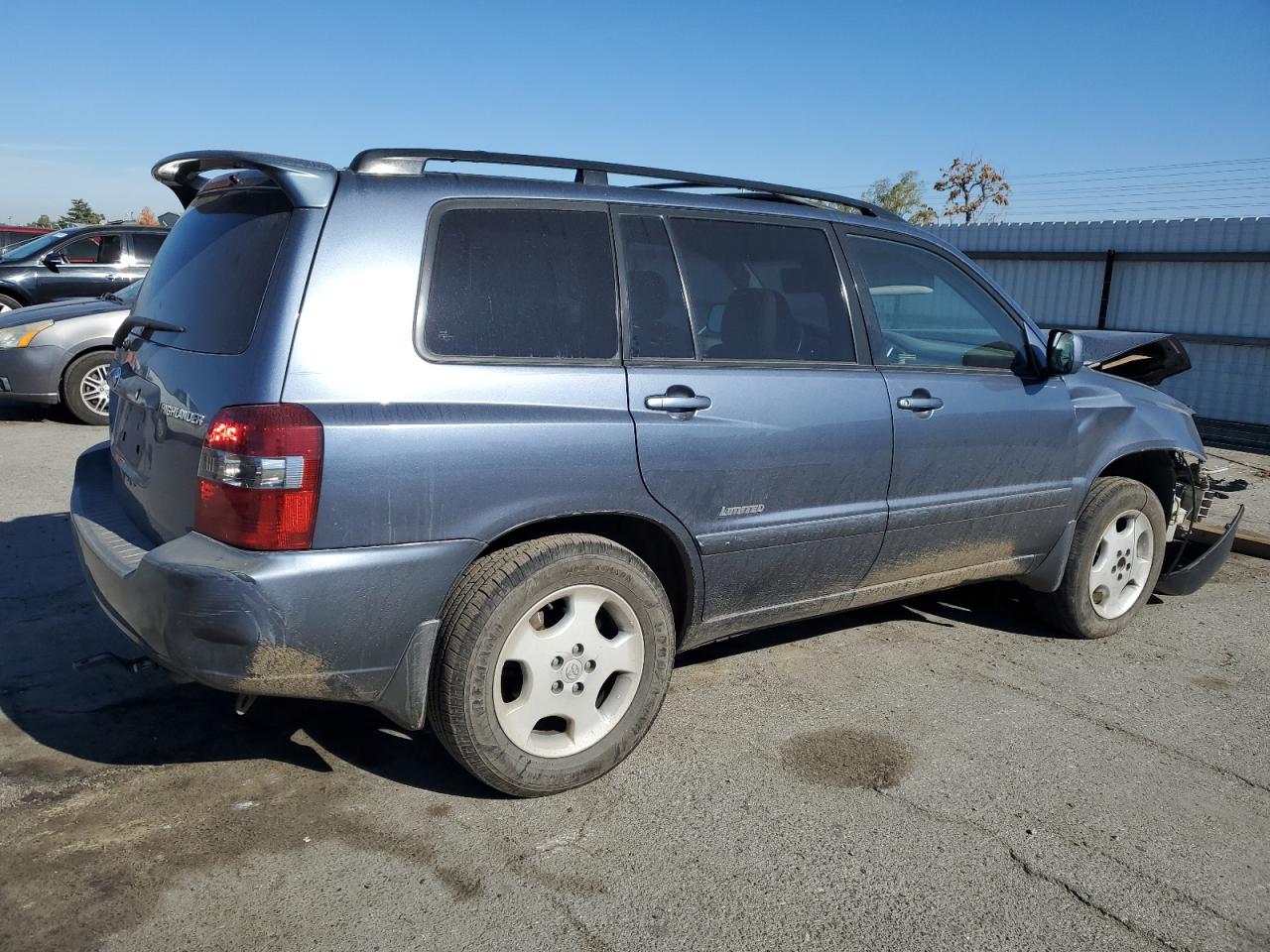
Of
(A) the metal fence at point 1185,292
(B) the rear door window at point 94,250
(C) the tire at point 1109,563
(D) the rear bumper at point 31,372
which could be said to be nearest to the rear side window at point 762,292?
(C) the tire at point 1109,563

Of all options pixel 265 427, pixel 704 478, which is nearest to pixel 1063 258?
pixel 704 478

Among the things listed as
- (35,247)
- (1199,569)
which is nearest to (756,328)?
(1199,569)

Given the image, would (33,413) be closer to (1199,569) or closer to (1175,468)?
(1175,468)

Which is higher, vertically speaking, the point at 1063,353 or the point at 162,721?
the point at 1063,353

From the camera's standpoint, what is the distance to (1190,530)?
17.4 ft

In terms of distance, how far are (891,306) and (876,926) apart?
2.38m

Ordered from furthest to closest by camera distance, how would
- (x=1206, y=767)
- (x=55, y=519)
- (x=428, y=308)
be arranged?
(x=55, y=519) → (x=1206, y=767) → (x=428, y=308)

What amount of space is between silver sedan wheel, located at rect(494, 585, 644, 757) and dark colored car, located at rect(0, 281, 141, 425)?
7.43 m

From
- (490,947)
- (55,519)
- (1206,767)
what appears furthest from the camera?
(55,519)

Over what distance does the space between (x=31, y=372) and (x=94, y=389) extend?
550 mm

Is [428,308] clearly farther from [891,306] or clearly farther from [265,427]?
[891,306]

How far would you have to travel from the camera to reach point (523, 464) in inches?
119

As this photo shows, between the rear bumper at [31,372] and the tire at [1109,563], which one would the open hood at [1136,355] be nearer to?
the tire at [1109,563]

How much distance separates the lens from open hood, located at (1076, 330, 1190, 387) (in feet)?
16.5
